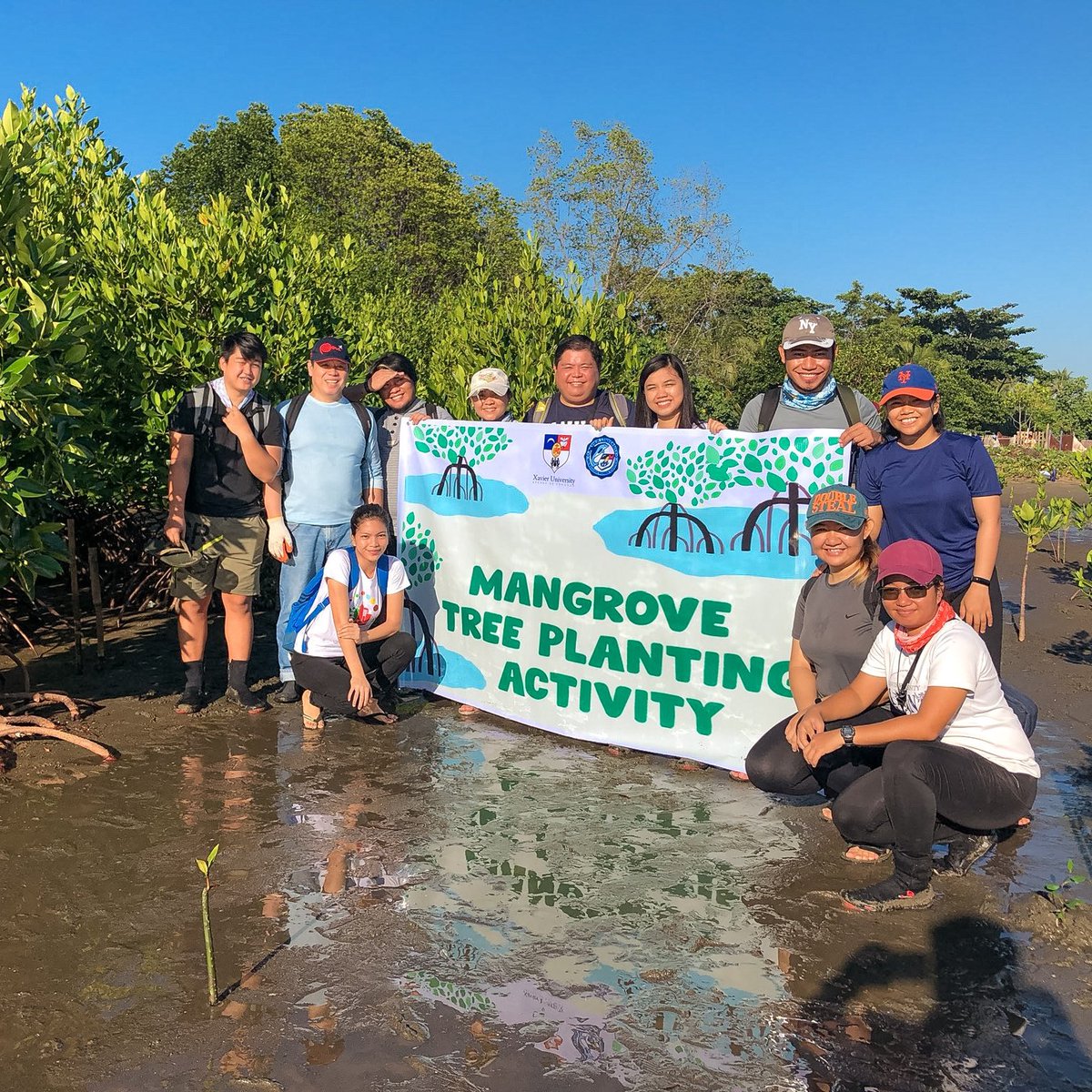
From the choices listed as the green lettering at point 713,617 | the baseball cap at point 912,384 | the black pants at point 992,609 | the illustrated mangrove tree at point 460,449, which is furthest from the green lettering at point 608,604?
the baseball cap at point 912,384

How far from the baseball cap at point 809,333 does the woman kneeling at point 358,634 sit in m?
2.40

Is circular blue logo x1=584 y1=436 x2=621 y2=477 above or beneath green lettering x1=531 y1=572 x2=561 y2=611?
above

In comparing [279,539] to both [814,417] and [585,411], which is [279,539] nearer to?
[585,411]

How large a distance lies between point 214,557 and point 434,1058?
3.86 m

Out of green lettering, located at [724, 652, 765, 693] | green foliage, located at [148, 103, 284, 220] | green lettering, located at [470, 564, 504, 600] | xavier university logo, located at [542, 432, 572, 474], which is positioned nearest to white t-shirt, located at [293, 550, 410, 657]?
green lettering, located at [470, 564, 504, 600]

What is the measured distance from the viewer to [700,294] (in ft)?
116

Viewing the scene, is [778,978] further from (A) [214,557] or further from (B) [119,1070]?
(A) [214,557]

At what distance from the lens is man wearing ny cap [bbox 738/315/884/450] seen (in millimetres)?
4875

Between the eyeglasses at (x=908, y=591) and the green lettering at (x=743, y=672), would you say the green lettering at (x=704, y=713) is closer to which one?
the green lettering at (x=743, y=672)

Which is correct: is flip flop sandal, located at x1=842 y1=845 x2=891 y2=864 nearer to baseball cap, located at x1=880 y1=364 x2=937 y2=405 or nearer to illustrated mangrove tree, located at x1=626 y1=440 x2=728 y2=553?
illustrated mangrove tree, located at x1=626 y1=440 x2=728 y2=553

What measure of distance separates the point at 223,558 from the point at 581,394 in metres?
2.36

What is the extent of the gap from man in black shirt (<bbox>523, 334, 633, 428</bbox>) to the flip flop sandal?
8.78 feet

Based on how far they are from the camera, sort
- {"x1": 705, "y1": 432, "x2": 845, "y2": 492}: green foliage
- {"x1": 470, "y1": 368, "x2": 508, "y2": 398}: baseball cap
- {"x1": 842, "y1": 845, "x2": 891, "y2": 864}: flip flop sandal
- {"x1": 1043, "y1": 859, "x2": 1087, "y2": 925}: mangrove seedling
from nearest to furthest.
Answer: {"x1": 1043, "y1": 859, "x2": 1087, "y2": 925}: mangrove seedling < {"x1": 842, "y1": 845, "x2": 891, "y2": 864}: flip flop sandal < {"x1": 705, "y1": 432, "x2": 845, "y2": 492}: green foliage < {"x1": 470, "y1": 368, "x2": 508, "y2": 398}: baseball cap

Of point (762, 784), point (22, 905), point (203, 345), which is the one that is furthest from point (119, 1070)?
point (203, 345)
